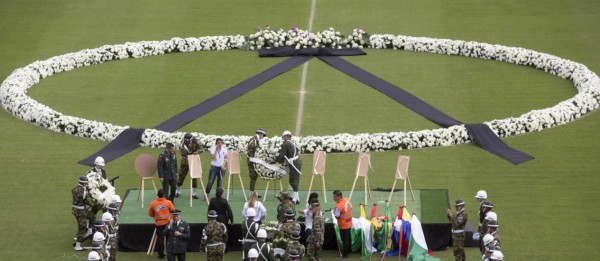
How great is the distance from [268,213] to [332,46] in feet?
50.0

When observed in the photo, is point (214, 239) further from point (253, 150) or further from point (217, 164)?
point (253, 150)

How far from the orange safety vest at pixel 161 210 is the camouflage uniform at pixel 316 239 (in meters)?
3.05

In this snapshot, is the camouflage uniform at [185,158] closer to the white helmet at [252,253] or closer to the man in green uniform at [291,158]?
the man in green uniform at [291,158]

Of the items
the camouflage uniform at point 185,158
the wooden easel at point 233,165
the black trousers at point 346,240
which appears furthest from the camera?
the camouflage uniform at point 185,158

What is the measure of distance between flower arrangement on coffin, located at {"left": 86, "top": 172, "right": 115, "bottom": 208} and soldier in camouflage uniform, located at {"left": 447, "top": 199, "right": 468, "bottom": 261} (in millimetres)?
7597

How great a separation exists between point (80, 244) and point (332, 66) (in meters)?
15.6

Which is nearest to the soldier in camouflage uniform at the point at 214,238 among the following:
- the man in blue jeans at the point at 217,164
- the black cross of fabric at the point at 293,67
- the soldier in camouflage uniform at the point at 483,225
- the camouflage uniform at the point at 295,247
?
the camouflage uniform at the point at 295,247

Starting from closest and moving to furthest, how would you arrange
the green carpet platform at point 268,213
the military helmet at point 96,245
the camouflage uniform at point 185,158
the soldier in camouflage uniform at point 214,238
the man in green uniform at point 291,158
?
the military helmet at point 96,245 < the soldier in camouflage uniform at point 214,238 < the green carpet platform at point 268,213 < the man in green uniform at point 291,158 < the camouflage uniform at point 185,158

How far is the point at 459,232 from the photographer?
29141 millimetres

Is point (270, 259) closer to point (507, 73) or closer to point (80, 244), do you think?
point (80, 244)

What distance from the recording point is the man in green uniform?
105 ft

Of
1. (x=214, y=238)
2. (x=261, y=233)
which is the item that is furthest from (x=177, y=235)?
(x=261, y=233)

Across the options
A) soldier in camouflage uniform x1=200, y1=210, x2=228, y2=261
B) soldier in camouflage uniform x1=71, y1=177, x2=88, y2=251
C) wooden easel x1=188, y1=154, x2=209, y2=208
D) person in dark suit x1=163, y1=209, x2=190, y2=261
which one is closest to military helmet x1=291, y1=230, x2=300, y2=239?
soldier in camouflage uniform x1=200, y1=210, x2=228, y2=261

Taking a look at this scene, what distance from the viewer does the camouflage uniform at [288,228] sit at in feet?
93.7
